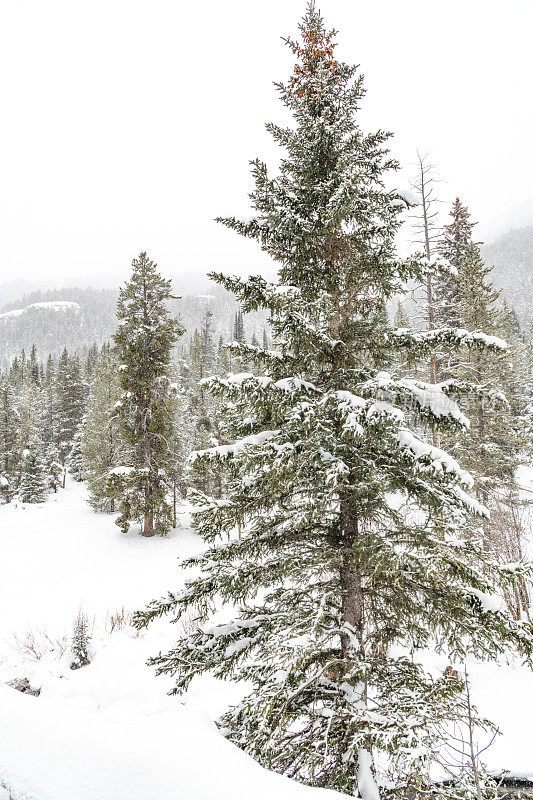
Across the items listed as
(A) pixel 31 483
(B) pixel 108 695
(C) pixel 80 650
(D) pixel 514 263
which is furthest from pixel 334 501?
(D) pixel 514 263

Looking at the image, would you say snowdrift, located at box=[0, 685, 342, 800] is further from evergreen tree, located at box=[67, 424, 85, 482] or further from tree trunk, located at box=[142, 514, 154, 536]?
evergreen tree, located at box=[67, 424, 85, 482]

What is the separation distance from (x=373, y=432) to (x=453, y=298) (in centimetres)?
1955

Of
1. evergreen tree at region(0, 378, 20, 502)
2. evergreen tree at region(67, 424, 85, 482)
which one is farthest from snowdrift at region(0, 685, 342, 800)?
evergreen tree at region(67, 424, 85, 482)

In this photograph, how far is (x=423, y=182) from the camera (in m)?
13.1

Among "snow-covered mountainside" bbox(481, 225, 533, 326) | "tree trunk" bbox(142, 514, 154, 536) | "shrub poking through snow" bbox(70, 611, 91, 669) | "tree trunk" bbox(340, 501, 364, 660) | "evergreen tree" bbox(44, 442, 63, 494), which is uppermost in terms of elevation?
"snow-covered mountainside" bbox(481, 225, 533, 326)

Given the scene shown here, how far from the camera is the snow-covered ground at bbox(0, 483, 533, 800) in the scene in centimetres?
157

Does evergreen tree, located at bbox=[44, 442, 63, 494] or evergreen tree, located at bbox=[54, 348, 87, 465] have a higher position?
evergreen tree, located at bbox=[54, 348, 87, 465]

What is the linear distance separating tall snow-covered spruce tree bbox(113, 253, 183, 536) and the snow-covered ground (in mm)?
1821

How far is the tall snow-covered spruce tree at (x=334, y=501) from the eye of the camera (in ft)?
13.3

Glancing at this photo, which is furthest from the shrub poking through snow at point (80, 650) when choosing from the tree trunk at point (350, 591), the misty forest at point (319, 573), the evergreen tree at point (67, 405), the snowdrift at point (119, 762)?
the evergreen tree at point (67, 405)

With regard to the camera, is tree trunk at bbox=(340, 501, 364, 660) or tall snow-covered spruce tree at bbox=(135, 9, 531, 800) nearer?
tall snow-covered spruce tree at bbox=(135, 9, 531, 800)

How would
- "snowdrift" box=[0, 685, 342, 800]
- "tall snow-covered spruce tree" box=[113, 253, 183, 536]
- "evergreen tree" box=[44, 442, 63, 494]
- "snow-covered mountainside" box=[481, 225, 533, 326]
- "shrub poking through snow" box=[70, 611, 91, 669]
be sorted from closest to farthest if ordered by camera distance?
"snowdrift" box=[0, 685, 342, 800]
"shrub poking through snow" box=[70, 611, 91, 669]
"tall snow-covered spruce tree" box=[113, 253, 183, 536]
"evergreen tree" box=[44, 442, 63, 494]
"snow-covered mountainside" box=[481, 225, 533, 326]

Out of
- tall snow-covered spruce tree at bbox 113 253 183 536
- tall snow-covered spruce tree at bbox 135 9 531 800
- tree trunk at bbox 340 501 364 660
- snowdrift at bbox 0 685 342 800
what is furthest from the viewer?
tall snow-covered spruce tree at bbox 113 253 183 536

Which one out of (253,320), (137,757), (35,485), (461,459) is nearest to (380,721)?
(137,757)
